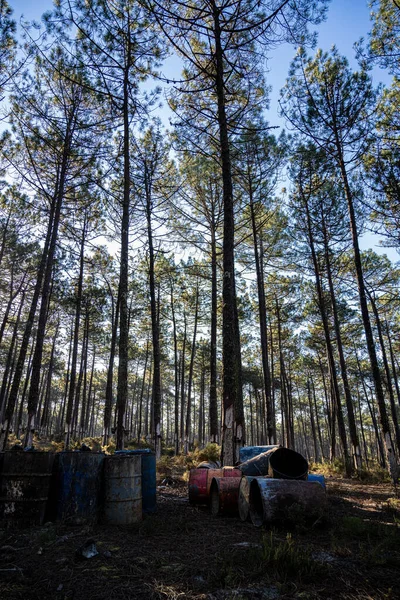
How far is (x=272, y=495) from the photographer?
423cm

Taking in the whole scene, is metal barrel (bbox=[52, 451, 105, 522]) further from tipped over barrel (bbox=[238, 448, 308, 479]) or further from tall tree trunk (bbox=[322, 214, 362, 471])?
tall tree trunk (bbox=[322, 214, 362, 471])

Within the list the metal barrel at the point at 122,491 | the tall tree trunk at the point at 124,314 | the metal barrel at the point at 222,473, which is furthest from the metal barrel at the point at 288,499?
the tall tree trunk at the point at 124,314

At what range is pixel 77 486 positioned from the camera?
434 centimetres

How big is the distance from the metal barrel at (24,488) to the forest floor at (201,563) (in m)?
0.27

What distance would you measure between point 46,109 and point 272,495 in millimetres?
13790

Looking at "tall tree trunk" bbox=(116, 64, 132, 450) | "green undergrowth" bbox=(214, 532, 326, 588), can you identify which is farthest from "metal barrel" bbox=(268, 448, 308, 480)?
"tall tree trunk" bbox=(116, 64, 132, 450)

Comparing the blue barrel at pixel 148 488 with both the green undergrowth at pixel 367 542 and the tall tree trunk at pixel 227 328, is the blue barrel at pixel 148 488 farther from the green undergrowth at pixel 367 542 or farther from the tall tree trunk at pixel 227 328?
the green undergrowth at pixel 367 542

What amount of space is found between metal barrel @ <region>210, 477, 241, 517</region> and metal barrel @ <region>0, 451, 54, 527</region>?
2.51m

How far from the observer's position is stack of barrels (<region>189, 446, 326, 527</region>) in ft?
13.9

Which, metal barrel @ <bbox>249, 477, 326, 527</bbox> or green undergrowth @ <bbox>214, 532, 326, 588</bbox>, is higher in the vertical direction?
metal barrel @ <bbox>249, 477, 326, 527</bbox>

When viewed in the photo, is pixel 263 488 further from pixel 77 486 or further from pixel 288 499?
pixel 77 486

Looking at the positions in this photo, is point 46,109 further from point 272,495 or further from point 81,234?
point 272,495

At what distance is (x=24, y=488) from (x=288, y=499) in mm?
3327

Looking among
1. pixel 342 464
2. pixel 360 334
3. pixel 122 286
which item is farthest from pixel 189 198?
pixel 360 334
